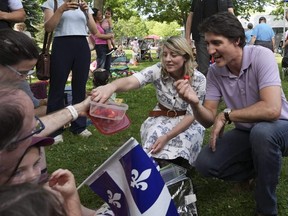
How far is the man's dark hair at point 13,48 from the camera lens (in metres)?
2.43

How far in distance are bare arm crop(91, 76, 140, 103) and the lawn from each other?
0.86m

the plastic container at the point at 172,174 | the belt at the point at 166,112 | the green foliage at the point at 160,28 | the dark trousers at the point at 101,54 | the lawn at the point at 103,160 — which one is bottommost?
the green foliage at the point at 160,28

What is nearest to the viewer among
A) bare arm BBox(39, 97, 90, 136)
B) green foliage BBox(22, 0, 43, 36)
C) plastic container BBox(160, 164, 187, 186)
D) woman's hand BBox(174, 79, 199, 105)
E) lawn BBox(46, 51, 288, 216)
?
bare arm BBox(39, 97, 90, 136)

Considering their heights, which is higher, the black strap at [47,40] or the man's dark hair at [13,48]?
the man's dark hair at [13,48]

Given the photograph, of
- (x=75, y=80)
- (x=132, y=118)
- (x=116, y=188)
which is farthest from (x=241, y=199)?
(x=132, y=118)

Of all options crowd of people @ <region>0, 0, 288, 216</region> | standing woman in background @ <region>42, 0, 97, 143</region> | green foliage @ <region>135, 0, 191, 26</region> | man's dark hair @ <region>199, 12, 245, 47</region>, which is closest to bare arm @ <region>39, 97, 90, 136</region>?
crowd of people @ <region>0, 0, 288, 216</region>

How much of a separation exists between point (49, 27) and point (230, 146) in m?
2.21

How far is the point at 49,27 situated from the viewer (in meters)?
4.00

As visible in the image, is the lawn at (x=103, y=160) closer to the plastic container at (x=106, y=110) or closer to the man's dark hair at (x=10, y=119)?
the plastic container at (x=106, y=110)

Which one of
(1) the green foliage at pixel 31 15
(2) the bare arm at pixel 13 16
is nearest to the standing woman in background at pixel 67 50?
(2) the bare arm at pixel 13 16

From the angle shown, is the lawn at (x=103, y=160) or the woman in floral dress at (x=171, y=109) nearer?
the lawn at (x=103, y=160)

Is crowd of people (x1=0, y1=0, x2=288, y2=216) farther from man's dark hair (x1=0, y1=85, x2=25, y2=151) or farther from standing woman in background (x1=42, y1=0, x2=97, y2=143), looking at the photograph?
standing woman in background (x1=42, y1=0, x2=97, y2=143)

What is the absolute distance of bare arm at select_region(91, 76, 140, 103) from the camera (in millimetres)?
2418

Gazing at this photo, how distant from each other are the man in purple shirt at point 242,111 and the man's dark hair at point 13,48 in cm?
98
